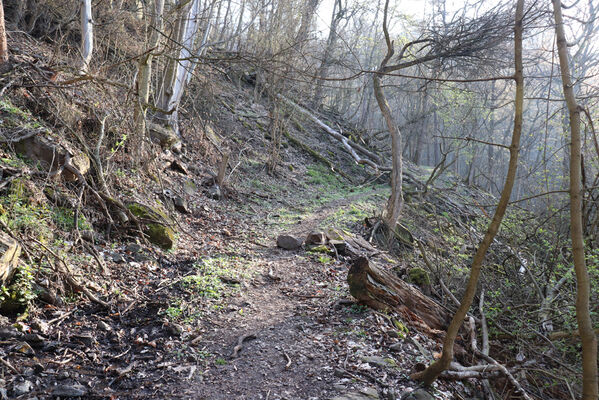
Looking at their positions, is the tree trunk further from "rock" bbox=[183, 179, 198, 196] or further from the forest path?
the forest path

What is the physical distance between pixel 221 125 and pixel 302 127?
541 cm

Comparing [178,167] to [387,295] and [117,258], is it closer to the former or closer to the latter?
[117,258]

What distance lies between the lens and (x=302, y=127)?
1823 cm

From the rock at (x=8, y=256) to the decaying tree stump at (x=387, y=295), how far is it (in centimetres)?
339

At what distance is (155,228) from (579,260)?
521 cm

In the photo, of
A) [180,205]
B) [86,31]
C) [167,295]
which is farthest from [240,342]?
[86,31]

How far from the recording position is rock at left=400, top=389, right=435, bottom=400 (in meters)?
3.26

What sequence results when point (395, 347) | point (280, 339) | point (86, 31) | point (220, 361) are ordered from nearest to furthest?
point (220, 361), point (395, 347), point (280, 339), point (86, 31)

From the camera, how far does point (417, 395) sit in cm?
328

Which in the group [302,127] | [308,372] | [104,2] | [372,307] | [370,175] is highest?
[104,2]

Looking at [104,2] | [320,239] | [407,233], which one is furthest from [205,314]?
[104,2]

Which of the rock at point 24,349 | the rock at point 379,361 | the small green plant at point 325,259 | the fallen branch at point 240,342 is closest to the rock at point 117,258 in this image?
the rock at point 24,349

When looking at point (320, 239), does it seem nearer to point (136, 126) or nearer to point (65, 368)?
point (136, 126)

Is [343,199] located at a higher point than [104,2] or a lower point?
lower
